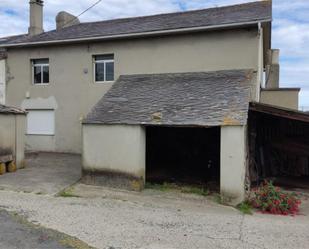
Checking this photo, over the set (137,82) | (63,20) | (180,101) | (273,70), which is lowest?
(180,101)

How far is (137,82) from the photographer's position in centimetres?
1301

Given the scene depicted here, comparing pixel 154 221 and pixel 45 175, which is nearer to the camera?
pixel 154 221

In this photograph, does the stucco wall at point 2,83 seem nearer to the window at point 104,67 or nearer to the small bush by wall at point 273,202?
the window at point 104,67

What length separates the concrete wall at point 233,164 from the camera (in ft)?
27.6

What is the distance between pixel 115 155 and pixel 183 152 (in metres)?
4.87

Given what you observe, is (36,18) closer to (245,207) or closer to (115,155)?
(115,155)

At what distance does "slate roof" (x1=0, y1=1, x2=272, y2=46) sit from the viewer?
12742mm

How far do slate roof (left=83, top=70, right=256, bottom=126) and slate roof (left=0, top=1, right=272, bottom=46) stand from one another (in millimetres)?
2045

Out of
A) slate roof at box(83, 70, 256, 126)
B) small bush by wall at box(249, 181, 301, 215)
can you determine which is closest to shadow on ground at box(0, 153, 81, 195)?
slate roof at box(83, 70, 256, 126)

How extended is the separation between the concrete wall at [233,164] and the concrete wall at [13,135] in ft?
25.0

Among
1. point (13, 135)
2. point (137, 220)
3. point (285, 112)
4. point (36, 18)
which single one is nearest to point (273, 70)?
point (285, 112)

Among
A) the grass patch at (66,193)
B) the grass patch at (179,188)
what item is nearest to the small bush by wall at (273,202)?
the grass patch at (179,188)

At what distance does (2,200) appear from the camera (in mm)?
8062

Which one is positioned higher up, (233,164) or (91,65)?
(91,65)
